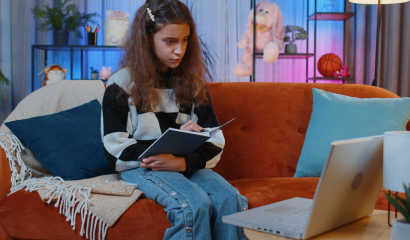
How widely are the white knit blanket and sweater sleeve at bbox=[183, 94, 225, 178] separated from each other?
0.67ft

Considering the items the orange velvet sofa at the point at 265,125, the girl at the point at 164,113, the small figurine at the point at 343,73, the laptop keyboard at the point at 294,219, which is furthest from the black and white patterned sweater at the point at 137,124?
the small figurine at the point at 343,73

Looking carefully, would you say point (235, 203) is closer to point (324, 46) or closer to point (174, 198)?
point (174, 198)

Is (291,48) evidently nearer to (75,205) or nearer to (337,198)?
(75,205)

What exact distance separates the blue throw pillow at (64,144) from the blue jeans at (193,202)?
0.73ft

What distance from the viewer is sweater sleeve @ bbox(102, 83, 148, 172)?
1.15m

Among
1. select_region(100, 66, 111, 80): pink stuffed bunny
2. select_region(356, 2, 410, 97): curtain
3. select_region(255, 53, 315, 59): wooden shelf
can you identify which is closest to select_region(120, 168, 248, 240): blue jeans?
select_region(100, 66, 111, 80): pink stuffed bunny

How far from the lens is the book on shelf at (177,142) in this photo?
0.97 metres

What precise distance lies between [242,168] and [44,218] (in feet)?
2.64

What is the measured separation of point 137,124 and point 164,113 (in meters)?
0.11

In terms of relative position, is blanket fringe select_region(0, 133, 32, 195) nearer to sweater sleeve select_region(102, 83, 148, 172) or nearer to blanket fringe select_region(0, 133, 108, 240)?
blanket fringe select_region(0, 133, 108, 240)

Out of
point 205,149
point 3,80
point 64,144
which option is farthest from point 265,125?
point 3,80

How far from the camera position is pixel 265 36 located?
3.14 metres

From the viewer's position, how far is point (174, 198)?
986mm

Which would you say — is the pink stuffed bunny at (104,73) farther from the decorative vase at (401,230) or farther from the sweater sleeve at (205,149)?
the decorative vase at (401,230)
